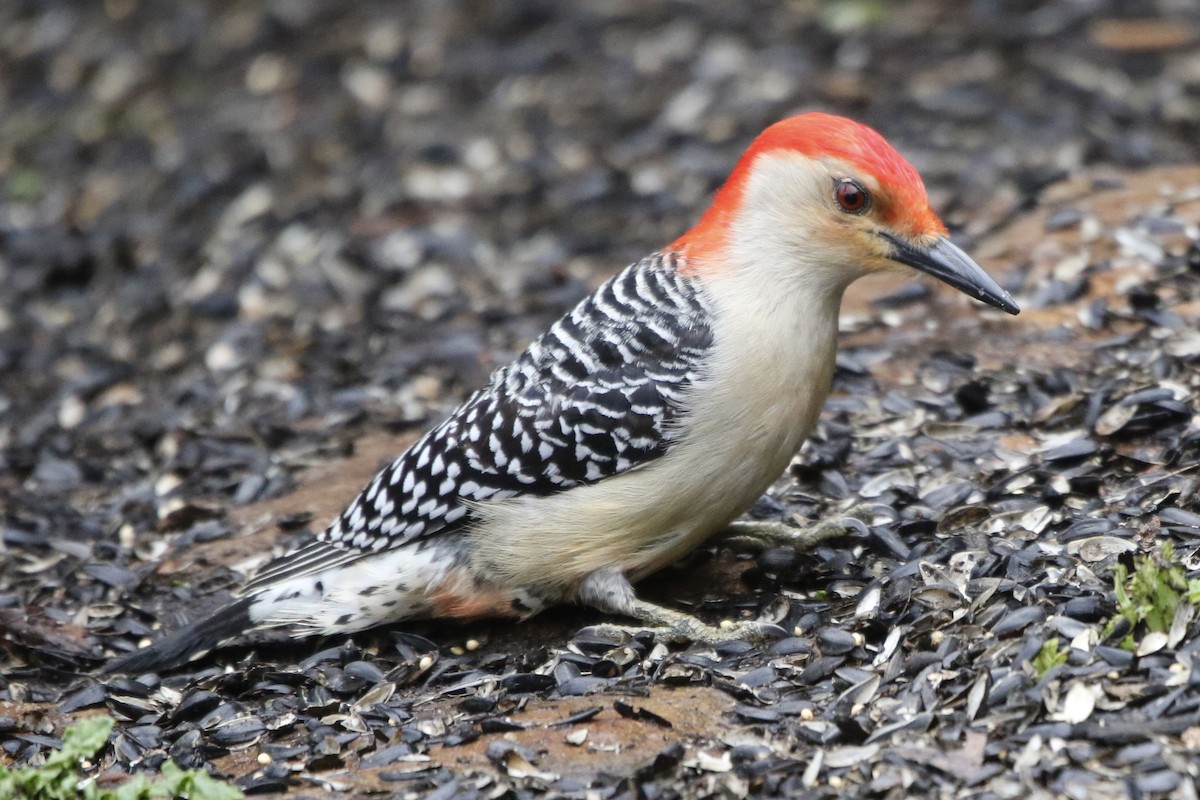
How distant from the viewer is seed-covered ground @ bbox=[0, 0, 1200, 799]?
5121mm

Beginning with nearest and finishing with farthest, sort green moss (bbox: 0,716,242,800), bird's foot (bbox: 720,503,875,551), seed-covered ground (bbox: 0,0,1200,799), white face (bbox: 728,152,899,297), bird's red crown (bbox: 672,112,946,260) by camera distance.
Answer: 1. green moss (bbox: 0,716,242,800)
2. seed-covered ground (bbox: 0,0,1200,799)
3. bird's red crown (bbox: 672,112,946,260)
4. white face (bbox: 728,152,899,297)
5. bird's foot (bbox: 720,503,875,551)

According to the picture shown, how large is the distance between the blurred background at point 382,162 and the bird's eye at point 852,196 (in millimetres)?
3663

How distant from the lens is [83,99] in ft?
43.7

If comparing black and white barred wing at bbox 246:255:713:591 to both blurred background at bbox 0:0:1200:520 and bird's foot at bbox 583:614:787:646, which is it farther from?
blurred background at bbox 0:0:1200:520

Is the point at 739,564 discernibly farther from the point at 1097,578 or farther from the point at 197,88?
the point at 197,88

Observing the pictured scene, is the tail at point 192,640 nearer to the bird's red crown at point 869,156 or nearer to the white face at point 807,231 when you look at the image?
the white face at point 807,231

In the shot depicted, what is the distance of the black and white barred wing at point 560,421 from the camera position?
5.79m

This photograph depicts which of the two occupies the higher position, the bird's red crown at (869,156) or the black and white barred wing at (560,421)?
the bird's red crown at (869,156)

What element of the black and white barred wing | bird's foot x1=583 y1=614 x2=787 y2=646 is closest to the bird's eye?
the black and white barred wing

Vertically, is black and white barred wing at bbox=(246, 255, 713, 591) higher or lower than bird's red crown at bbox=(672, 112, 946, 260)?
lower

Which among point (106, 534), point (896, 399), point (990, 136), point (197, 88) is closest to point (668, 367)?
point (896, 399)

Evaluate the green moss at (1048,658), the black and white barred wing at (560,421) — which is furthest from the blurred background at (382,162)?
Answer: the green moss at (1048,658)

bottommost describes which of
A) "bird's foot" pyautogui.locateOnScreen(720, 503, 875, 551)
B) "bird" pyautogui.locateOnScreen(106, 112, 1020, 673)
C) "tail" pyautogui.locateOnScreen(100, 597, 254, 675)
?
"bird's foot" pyautogui.locateOnScreen(720, 503, 875, 551)

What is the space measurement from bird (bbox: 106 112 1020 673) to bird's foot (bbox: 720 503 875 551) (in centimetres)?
3
